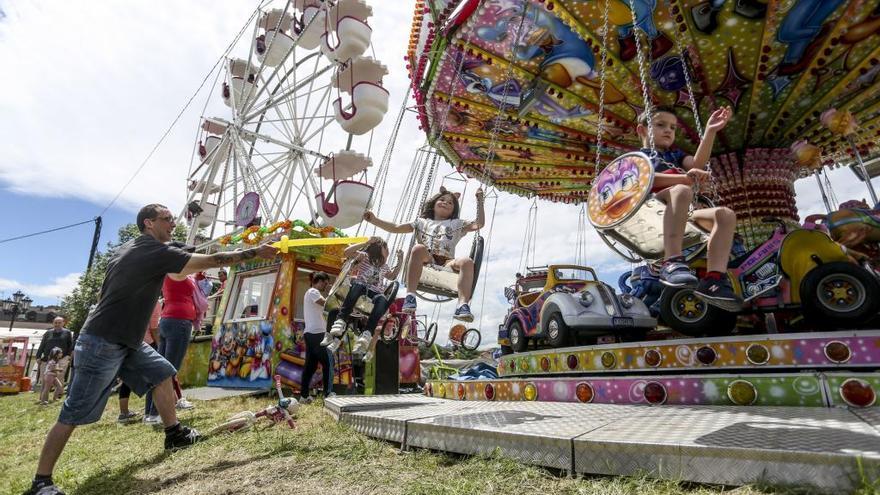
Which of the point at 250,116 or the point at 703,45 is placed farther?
the point at 250,116

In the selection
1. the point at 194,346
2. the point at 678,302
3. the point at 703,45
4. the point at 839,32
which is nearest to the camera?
the point at 678,302

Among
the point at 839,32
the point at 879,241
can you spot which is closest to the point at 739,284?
the point at 879,241

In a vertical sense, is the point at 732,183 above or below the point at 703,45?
below

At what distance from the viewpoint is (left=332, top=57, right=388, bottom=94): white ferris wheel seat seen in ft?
36.9

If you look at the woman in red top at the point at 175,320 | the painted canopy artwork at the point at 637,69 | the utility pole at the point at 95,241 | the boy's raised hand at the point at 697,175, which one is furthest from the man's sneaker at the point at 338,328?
the utility pole at the point at 95,241

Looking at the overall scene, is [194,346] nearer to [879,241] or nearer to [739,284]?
[739,284]

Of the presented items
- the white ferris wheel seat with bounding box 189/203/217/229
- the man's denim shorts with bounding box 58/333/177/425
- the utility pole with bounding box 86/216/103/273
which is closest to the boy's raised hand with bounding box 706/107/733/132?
the man's denim shorts with bounding box 58/333/177/425

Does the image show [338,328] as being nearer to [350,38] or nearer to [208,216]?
[350,38]

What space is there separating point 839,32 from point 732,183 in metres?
2.33

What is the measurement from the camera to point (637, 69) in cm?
614

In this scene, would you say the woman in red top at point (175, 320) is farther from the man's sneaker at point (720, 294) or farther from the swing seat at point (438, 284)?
the man's sneaker at point (720, 294)

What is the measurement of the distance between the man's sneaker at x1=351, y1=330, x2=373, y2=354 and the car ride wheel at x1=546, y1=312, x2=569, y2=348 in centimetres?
181

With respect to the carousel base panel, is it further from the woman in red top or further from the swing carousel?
the woman in red top

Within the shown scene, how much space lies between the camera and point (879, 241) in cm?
343
